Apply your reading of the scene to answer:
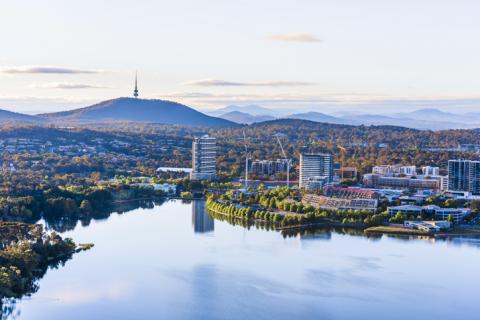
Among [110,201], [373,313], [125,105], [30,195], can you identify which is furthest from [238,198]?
[125,105]

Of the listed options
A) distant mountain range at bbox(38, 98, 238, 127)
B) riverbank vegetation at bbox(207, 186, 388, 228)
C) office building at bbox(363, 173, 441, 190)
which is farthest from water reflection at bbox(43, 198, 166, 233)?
distant mountain range at bbox(38, 98, 238, 127)

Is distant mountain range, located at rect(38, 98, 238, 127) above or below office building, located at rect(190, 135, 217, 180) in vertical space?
above

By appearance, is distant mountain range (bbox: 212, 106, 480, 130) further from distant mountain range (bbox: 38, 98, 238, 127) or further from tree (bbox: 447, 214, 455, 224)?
tree (bbox: 447, 214, 455, 224)

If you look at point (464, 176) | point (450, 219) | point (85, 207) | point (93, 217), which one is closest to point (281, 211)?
point (450, 219)

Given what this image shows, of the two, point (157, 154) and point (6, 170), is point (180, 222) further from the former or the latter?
point (157, 154)

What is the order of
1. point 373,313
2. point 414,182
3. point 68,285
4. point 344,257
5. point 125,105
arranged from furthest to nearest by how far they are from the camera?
point 125,105 < point 414,182 < point 344,257 < point 68,285 < point 373,313

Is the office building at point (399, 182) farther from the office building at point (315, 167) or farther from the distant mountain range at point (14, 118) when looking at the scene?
the distant mountain range at point (14, 118)
